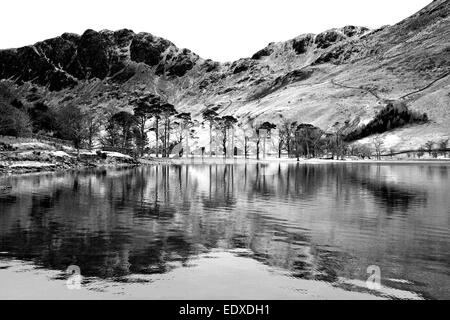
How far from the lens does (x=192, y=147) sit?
193 meters

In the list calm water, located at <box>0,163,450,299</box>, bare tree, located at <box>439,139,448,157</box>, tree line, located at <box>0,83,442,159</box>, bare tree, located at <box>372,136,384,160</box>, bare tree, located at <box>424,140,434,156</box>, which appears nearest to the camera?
calm water, located at <box>0,163,450,299</box>

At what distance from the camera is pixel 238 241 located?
63.1 feet

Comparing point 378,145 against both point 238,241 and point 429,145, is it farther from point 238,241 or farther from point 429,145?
point 238,241

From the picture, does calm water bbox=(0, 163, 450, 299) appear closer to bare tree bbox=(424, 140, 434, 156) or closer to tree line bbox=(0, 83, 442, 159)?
tree line bbox=(0, 83, 442, 159)

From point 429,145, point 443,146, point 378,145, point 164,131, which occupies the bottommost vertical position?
point 443,146

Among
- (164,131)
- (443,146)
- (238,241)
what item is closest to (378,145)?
(443,146)

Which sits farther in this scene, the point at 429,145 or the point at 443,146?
the point at 429,145

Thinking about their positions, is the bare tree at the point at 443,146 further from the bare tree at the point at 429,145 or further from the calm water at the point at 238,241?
the calm water at the point at 238,241

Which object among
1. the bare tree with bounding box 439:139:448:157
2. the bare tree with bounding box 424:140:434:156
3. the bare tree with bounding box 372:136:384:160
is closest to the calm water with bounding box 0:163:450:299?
the bare tree with bounding box 439:139:448:157

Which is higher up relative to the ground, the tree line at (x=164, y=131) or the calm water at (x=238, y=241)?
the tree line at (x=164, y=131)

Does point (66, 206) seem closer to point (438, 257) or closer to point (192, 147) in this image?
point (438, 257)

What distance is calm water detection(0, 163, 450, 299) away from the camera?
1366cm

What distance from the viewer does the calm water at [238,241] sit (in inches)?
538

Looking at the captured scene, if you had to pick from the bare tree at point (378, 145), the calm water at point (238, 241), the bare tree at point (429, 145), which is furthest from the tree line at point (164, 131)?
the calm water at point (238, 241)
